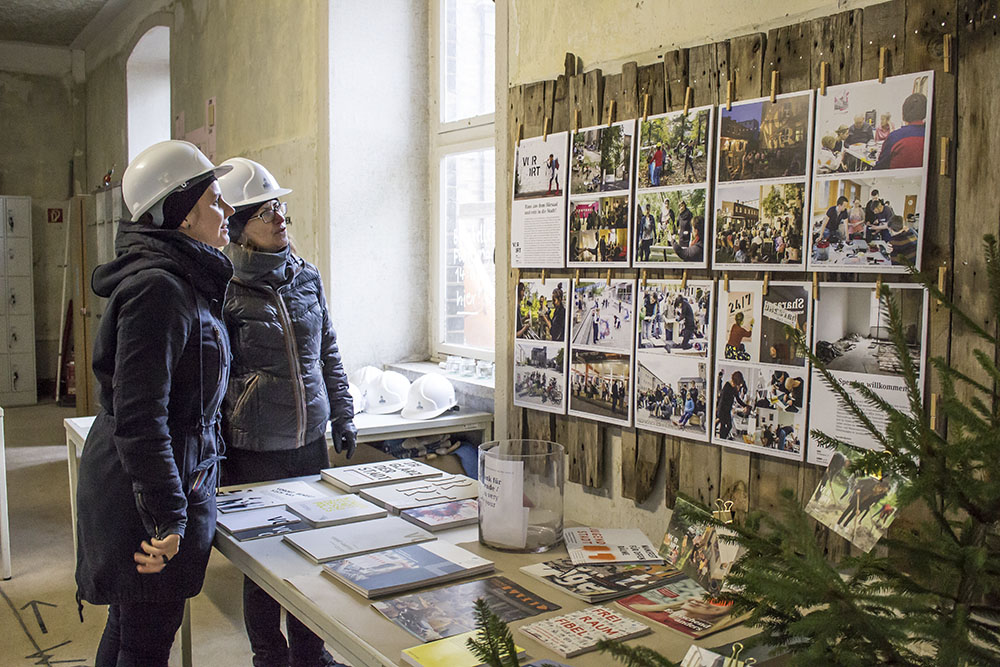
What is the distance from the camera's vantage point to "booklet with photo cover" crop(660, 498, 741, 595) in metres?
1.56

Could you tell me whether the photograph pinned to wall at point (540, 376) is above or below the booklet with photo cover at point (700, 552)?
above

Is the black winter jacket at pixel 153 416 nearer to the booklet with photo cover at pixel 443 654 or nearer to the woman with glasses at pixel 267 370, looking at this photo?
the woman with glasses at pixel 267 370

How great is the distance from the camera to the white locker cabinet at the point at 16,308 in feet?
28.2

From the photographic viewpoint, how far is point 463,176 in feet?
13.5

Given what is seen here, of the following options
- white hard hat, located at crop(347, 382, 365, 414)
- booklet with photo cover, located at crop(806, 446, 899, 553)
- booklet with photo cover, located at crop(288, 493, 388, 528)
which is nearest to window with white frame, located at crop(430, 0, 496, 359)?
white hard hat, located at crop(347, 382, 365, 414)

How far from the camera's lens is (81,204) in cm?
826

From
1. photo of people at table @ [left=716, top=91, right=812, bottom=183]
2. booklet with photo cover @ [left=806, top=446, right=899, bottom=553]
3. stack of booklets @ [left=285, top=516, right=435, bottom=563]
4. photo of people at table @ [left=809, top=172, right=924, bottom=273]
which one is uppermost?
photo of people at table @ [left=716, top=91, right=812, bottom=183]

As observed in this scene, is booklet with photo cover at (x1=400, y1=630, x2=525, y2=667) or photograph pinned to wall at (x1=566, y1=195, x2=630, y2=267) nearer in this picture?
booklet with photo cover at (x1=400, y1=630, x2=525, y2=667)

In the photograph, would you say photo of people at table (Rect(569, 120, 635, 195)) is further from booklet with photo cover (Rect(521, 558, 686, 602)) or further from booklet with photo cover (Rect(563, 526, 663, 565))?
booklet with photo cover (Rect(521, 558, 686, 602))

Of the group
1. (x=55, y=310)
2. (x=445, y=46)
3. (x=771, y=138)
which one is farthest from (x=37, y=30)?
(x=771, y=138)

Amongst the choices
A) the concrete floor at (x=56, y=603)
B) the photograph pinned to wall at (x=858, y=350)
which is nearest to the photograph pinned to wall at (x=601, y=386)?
the photograph pinned to wall at (x=858, y=350)

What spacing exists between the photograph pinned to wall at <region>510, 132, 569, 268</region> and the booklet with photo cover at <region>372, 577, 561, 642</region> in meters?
1.30

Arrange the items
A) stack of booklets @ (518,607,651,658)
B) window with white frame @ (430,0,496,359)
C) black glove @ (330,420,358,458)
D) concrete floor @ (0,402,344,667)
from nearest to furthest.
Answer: stack of booklets @ (518,607,651,658) → black glove @ (330,420,358,458) → concrete floor @ (0,402,344,667) → window with white frame @ (430,0,496,359)

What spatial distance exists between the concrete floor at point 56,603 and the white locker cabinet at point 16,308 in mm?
3601
